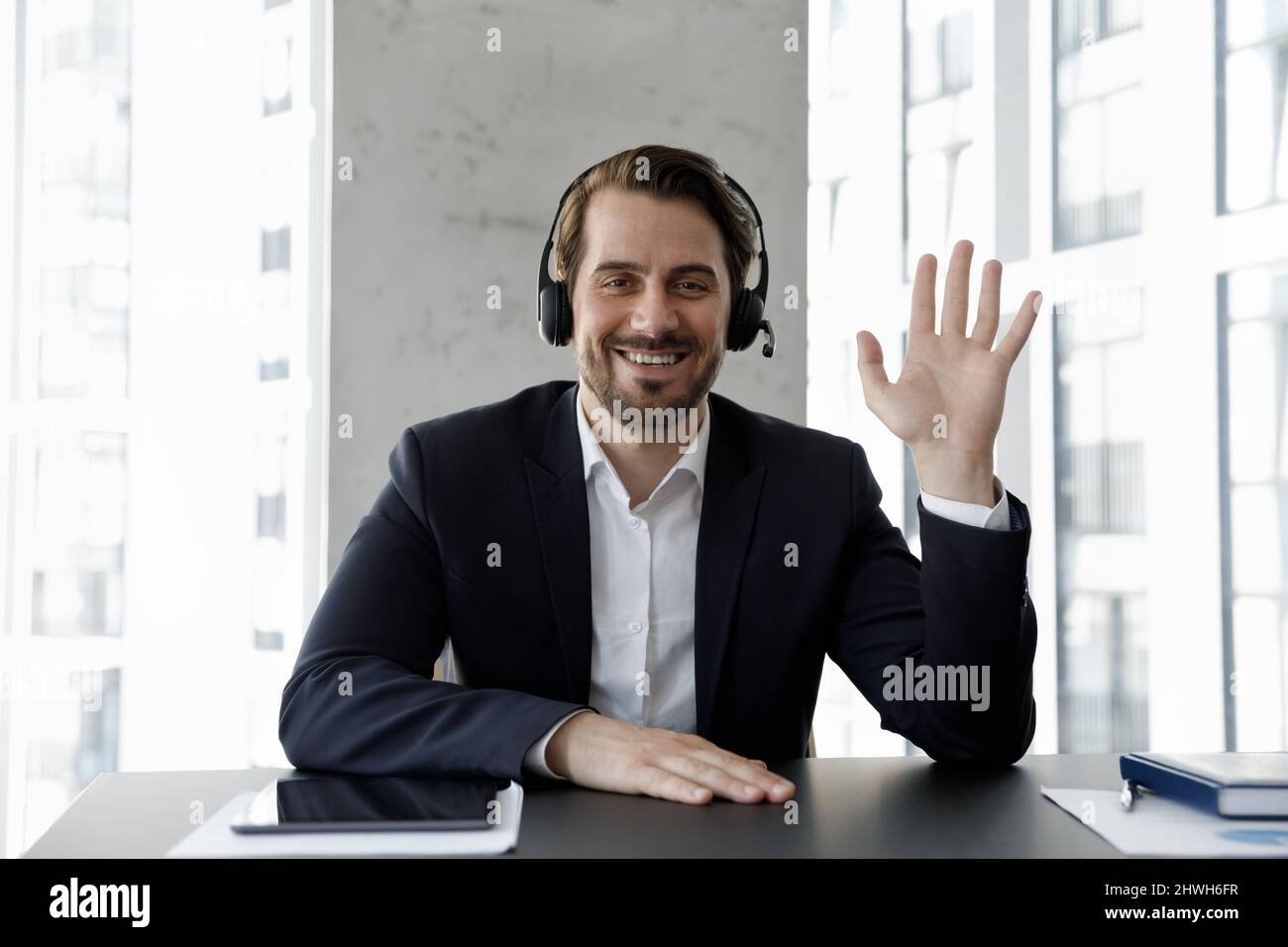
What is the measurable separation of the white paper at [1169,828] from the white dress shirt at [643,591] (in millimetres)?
620

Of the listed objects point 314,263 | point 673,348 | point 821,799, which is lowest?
point 821,799

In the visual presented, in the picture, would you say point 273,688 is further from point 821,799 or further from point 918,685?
point 821,799

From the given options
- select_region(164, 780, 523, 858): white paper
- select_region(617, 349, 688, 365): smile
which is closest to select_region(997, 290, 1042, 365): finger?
select_region(617, 349, 688, 365): smile

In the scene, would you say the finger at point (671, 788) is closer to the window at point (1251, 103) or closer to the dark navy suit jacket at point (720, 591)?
the dark navy suit jacket at point (720, 591)

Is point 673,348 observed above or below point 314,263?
below

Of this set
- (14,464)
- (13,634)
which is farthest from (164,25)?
(13,634)

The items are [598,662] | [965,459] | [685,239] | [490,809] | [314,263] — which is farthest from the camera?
[314,263]

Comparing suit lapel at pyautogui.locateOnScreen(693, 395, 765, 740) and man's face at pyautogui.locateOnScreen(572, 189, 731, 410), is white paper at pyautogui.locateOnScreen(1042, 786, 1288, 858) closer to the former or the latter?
suit lapel at pyautogui.locateOnScreen(693, 395, 765, 740)

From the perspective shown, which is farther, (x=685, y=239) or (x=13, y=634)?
(x=13, y=634)

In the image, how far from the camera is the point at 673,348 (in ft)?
5.49

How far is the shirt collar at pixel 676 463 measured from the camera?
158 cm

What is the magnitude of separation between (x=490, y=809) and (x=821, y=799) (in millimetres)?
291

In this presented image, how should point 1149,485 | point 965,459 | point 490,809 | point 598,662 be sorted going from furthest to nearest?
1. point 1149,485
2. point 598,662
3. point 965,459
4. point 490,809

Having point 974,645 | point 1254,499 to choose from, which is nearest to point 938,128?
point 1254,499
